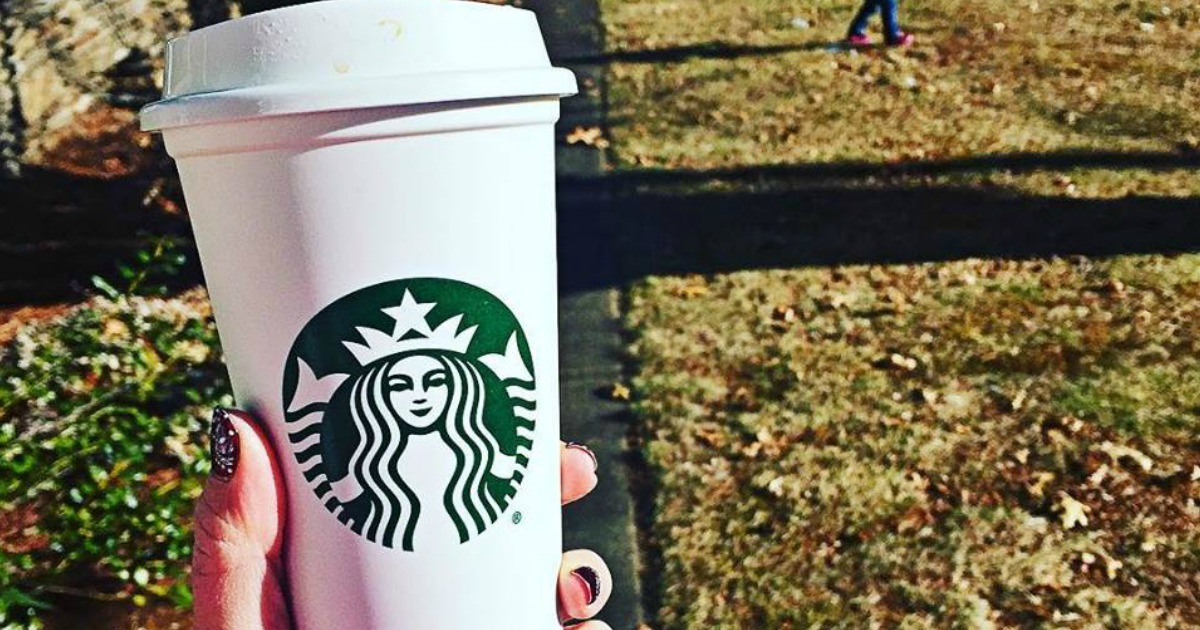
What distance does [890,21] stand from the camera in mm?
7879

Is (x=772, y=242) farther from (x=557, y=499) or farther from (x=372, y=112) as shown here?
(x=372, y=112)

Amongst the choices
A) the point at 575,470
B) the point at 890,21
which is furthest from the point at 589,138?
the point at 575,470

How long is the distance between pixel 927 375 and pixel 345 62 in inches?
141

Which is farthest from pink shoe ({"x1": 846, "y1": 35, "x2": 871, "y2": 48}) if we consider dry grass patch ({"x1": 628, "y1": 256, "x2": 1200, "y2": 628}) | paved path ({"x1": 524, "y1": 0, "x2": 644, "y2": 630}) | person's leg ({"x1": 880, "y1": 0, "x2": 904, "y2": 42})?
dry grass patch ({"x1": 628, "y1": 256, "x2": 1200, "y2": 628})

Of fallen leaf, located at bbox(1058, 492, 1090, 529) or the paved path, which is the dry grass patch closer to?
fallen leaf, located at bbox(1058, 492, 1090, 529)

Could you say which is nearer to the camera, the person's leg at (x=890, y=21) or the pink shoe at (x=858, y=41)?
the person's leg at (x=890, y=21)

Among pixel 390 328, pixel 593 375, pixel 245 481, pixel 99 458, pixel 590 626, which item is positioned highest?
pixel 390 328

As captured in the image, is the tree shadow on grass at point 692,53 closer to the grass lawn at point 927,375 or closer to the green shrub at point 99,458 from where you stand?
the grass lawn at point 927,375

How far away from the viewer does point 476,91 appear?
4.55ft

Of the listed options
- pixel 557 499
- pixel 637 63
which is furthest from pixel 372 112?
pixel 637 63

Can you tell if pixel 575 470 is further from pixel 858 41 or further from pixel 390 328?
pixel 858 41

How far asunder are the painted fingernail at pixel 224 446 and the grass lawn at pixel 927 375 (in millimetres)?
2189

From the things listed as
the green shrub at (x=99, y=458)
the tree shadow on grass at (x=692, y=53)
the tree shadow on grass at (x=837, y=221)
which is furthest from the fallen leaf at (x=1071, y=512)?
the tree shadow on grass at (x=692, y=53)

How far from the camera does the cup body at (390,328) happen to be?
1.41 meters
